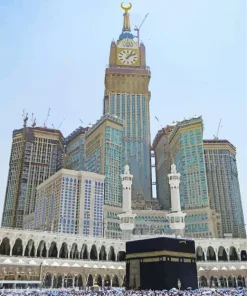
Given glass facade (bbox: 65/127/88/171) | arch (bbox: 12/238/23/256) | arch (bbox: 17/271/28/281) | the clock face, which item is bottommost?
arch (bbox: 17/271/28/281)

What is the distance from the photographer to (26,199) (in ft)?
259

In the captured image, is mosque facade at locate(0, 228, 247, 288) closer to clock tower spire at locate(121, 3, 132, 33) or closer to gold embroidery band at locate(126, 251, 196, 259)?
gold embroidery band at locate(126, 251, 196, 259)

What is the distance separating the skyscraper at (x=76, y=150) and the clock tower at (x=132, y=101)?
10.0 metres

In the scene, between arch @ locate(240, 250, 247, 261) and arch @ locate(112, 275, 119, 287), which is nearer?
arch @ locate(112, 275, 119, 287)

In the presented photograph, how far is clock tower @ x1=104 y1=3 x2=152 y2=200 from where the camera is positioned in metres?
78.1

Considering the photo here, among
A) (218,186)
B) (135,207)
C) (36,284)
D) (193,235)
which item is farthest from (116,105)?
(36,284)

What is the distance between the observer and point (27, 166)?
268 ft

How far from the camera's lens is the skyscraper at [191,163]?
2606 inches

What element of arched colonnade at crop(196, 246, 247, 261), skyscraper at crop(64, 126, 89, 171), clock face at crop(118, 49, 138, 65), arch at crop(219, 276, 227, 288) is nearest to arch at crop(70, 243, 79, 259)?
arched colonnade at crop(196, 246, 247, 261)

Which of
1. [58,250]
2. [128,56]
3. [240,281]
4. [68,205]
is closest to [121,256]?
[58,250]

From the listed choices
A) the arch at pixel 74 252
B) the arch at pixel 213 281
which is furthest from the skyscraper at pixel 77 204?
the arch at pixel 213 281

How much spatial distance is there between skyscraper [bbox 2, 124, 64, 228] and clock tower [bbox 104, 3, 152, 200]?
1692 cm

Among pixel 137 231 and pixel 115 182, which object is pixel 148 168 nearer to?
pixel 115 182

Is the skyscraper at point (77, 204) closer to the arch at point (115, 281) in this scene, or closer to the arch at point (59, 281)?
the arch at point (115, 281)
